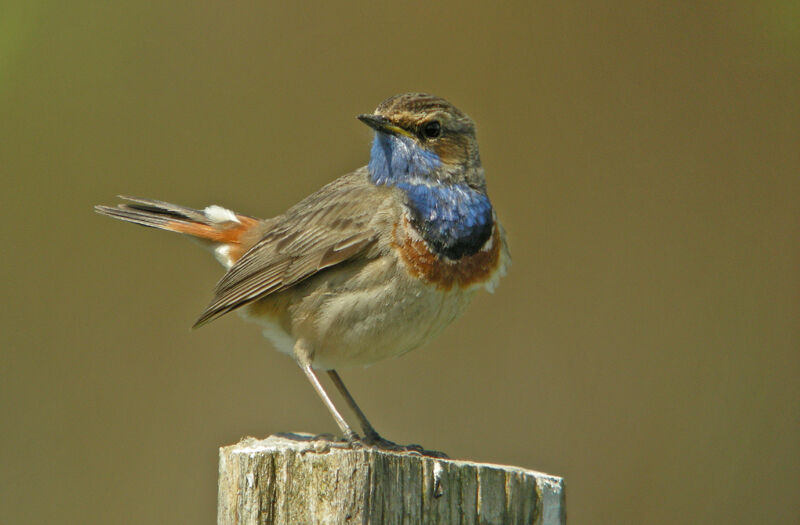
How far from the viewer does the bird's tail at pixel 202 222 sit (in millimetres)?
5012

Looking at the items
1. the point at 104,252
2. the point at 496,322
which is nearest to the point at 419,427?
the point at 496,322

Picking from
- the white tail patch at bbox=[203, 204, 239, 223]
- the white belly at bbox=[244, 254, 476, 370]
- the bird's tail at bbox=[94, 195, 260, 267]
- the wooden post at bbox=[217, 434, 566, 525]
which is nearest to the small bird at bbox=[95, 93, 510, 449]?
the white belly at bbox=[244, 254, 476, 370]

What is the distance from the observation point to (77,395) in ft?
19.6

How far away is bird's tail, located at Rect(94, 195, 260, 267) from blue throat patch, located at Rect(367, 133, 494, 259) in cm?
87

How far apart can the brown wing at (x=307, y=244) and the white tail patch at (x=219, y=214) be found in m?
0.39

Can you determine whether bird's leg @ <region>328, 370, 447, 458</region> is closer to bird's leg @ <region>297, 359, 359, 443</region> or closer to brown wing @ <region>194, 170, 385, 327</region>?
bird's leg @ <region>297, 359, 359, 443</region>

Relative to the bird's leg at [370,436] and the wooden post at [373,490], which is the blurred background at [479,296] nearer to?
the bird's leg at [370,436]

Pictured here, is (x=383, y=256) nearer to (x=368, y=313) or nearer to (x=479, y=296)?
(x=368, y=313)

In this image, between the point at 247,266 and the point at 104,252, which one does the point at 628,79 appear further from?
the point at 104,252

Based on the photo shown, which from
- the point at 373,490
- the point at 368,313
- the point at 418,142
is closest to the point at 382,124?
the point at 418,142

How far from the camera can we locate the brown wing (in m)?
4.25

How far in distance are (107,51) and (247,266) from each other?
2.42 metres

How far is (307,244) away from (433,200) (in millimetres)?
550

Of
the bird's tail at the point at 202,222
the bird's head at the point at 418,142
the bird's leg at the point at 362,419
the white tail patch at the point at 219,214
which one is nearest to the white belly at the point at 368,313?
the bird's leg at the point at 362,419
